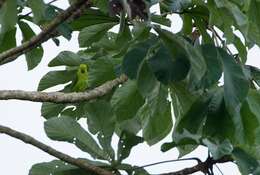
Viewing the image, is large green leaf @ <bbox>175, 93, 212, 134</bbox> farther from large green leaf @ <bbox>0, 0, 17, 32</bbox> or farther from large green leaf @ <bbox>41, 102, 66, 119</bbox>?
large green leaf @ <bbox>41, 102, 66, 119</bbox>

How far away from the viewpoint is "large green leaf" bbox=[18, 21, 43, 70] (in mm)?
2273

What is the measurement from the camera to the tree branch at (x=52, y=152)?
70.7 inches

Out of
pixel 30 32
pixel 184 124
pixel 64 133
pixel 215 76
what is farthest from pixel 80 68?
pixel 215 76

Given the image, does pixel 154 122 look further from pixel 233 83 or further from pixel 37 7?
pixel 37 7

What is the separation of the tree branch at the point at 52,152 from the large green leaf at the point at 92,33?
58cm

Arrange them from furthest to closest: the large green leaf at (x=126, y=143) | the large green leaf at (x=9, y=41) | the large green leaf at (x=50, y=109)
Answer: the large green leaf at (x=50, y=109), the large green leaf at (x=9, y=41), the large green leaf at (x=126, y=143)

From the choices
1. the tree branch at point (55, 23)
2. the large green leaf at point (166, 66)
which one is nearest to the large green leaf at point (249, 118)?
the large green leaf at point (166, 66)

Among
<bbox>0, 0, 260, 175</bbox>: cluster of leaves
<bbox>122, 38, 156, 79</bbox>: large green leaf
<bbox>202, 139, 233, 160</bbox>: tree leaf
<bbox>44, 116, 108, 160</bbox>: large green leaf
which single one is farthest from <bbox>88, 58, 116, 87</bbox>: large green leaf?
<bbox>122, 38, 156, 79</bbox>: large green leaf

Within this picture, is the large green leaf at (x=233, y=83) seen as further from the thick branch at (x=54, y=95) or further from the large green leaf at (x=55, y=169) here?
the large green leaf at (x=55, y=169)

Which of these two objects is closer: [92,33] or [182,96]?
[182,96]

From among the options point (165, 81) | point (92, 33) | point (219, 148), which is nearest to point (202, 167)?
point (219, 148)

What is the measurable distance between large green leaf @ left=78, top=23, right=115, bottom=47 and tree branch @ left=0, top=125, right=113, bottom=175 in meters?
0.58

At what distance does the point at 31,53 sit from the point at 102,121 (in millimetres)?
418

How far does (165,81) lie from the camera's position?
140 cm
